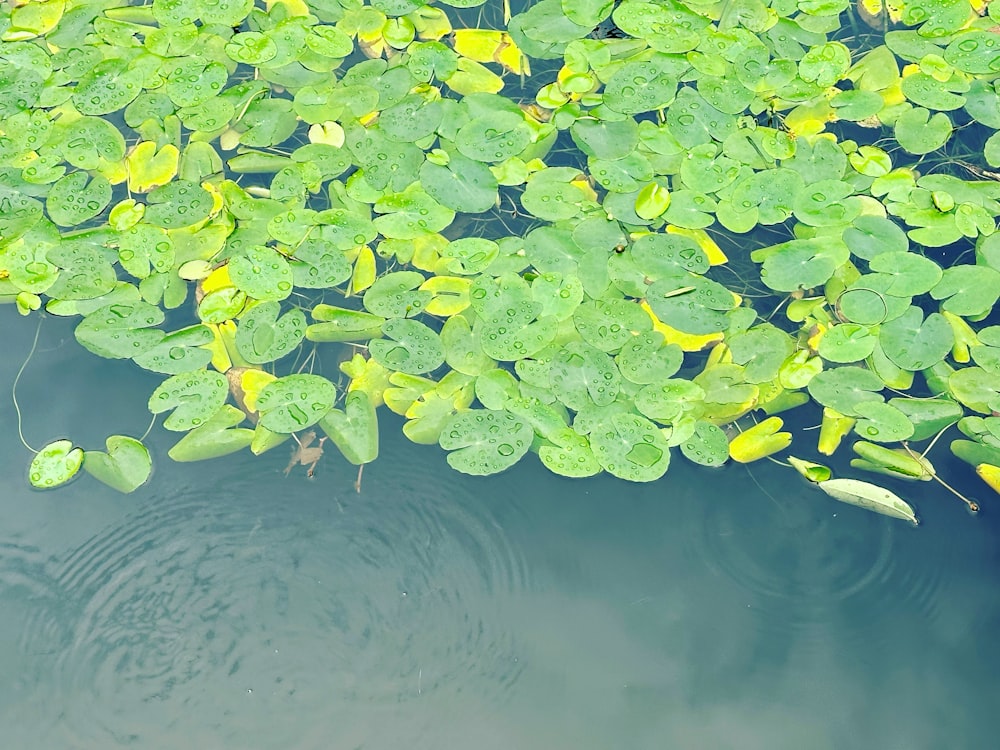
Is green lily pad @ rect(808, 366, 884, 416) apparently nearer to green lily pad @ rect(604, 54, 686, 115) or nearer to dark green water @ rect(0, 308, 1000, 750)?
dark green water @ rect(0, 308, 1000, 750)

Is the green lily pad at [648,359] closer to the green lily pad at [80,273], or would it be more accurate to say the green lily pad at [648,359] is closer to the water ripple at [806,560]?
the water ripple at [806,560]

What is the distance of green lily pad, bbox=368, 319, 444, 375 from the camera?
84.0 inches

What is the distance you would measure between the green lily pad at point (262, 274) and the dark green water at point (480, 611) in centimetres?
45

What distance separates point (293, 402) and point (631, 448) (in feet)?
2.90

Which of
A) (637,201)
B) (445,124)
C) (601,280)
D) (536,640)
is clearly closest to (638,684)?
(536,640)

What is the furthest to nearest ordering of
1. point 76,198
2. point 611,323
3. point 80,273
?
point 76,198 < point 80,273 < point 611,323

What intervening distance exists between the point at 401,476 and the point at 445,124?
1.05 metres

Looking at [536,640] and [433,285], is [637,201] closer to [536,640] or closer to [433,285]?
[433,285]

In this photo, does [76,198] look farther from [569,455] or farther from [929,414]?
[929,414]

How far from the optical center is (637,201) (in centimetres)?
226

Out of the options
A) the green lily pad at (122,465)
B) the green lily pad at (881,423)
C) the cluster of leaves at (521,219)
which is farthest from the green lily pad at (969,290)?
the green lily pad at (122,465)

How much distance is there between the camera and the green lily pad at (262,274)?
2.19m

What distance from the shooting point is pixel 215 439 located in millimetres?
2121

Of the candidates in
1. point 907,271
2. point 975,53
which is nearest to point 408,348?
point 907,271
